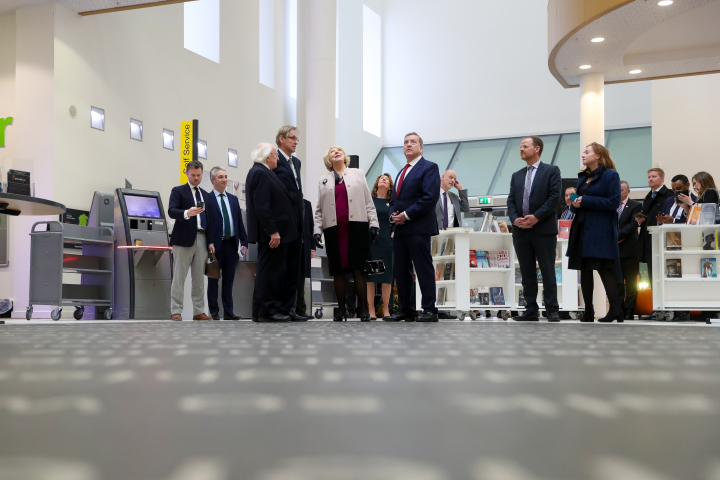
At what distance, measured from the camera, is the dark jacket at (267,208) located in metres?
4.71

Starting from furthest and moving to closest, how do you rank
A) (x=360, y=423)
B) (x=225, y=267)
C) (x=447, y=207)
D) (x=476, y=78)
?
(x=476, y=78) → (x=447, y=207) → (x=225, y=267) → (x=360, y=423)

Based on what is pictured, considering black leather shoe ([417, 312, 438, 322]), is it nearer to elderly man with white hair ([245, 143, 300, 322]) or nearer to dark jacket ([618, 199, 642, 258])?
elderly man with white hair ([245, 143, 300, 322])

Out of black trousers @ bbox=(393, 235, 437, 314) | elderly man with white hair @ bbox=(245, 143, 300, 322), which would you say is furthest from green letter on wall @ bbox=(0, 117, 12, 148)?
black trousers @ bbox=(393, 235, 437, 314)

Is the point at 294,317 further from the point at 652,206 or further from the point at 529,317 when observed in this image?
the point at 652,206

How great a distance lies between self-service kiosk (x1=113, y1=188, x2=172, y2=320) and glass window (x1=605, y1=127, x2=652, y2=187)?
855 cm

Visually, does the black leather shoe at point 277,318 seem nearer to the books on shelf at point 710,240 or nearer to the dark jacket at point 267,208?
the dark jacket at point 267,208

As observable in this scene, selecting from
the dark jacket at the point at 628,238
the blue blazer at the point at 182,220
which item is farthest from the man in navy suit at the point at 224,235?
the dark jacket at the point at 628,238

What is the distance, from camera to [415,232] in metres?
4.73

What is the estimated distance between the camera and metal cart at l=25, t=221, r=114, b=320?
6.53 m

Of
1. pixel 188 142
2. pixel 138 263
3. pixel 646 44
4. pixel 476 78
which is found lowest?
pixel 138 263

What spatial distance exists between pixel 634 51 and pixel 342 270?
5.29 metres

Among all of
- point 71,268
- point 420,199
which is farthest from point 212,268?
point 420,199

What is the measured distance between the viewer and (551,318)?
491cm

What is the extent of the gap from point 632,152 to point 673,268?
23.8 feet
